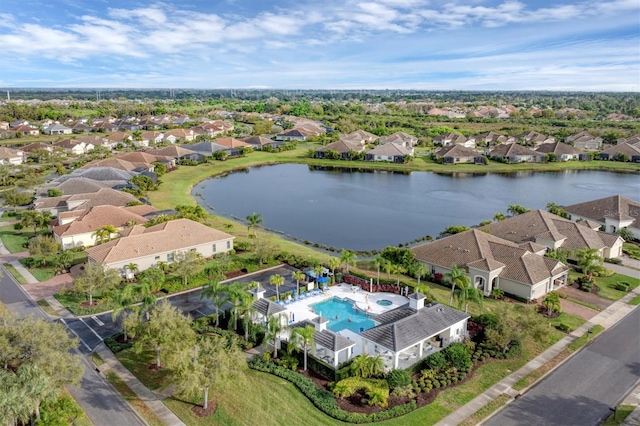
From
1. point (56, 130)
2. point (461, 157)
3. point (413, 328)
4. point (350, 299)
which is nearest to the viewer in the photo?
point (413, 328)

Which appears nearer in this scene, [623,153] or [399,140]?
[623,153]

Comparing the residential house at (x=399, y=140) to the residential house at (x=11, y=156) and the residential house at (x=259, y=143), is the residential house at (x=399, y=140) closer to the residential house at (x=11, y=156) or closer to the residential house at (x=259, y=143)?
the residential house at (x=259, y=143)

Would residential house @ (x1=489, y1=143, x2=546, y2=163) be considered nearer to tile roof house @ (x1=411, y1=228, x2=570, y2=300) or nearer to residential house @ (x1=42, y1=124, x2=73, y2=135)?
tile roof house @ (x1=411, y1=228, x2=570, y2=300)

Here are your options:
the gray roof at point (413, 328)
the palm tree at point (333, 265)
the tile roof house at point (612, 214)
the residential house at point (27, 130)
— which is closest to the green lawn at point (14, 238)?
the palm tree at point (333, 265)

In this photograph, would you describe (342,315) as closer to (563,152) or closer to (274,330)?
(274,330)

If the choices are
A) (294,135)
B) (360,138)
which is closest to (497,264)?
(360,138)

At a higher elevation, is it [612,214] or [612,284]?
[612,214]
